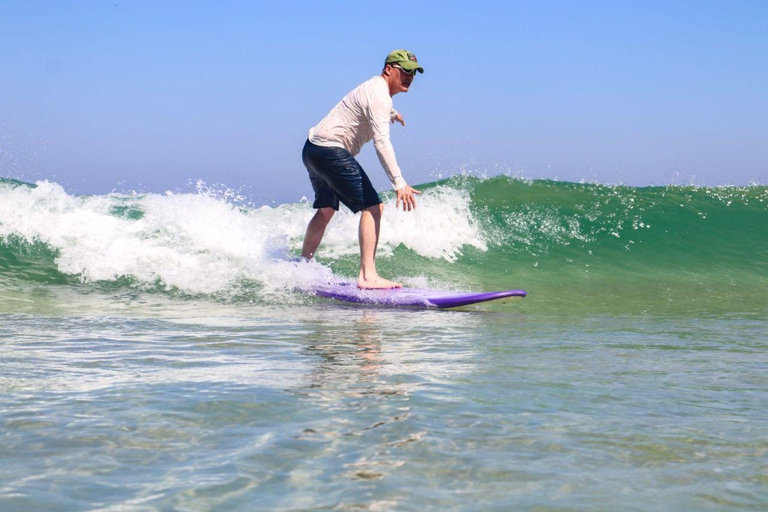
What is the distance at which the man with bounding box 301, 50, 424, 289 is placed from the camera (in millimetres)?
7070

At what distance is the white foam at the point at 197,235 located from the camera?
8.41 meters

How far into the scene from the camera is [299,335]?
5.41 m

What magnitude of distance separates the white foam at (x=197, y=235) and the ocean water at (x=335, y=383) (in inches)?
1.4

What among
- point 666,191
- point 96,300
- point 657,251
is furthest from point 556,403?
point 666,191

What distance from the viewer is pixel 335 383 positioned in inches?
149

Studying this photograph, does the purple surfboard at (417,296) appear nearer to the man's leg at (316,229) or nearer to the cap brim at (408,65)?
the man's leg at (316,229)

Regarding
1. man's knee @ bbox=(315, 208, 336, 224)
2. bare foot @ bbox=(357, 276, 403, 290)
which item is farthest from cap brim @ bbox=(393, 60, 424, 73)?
bare foot @ bbox=(357, 276, 403, 290)

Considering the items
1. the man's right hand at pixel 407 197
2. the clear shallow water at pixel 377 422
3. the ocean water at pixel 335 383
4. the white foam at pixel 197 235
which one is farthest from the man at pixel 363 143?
the clear shallow water at pixel 377 422

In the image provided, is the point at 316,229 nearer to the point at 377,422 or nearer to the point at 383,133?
the point at 383,133

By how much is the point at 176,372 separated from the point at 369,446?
152 centimetres

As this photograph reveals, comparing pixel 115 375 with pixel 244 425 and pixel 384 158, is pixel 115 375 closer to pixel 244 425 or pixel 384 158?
pixel 244 425

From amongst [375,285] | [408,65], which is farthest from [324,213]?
[408,65]

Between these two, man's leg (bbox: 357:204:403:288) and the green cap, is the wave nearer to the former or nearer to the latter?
man's leg (bbox: 357:204:403:288)

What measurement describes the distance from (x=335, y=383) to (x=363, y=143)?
4062mm
